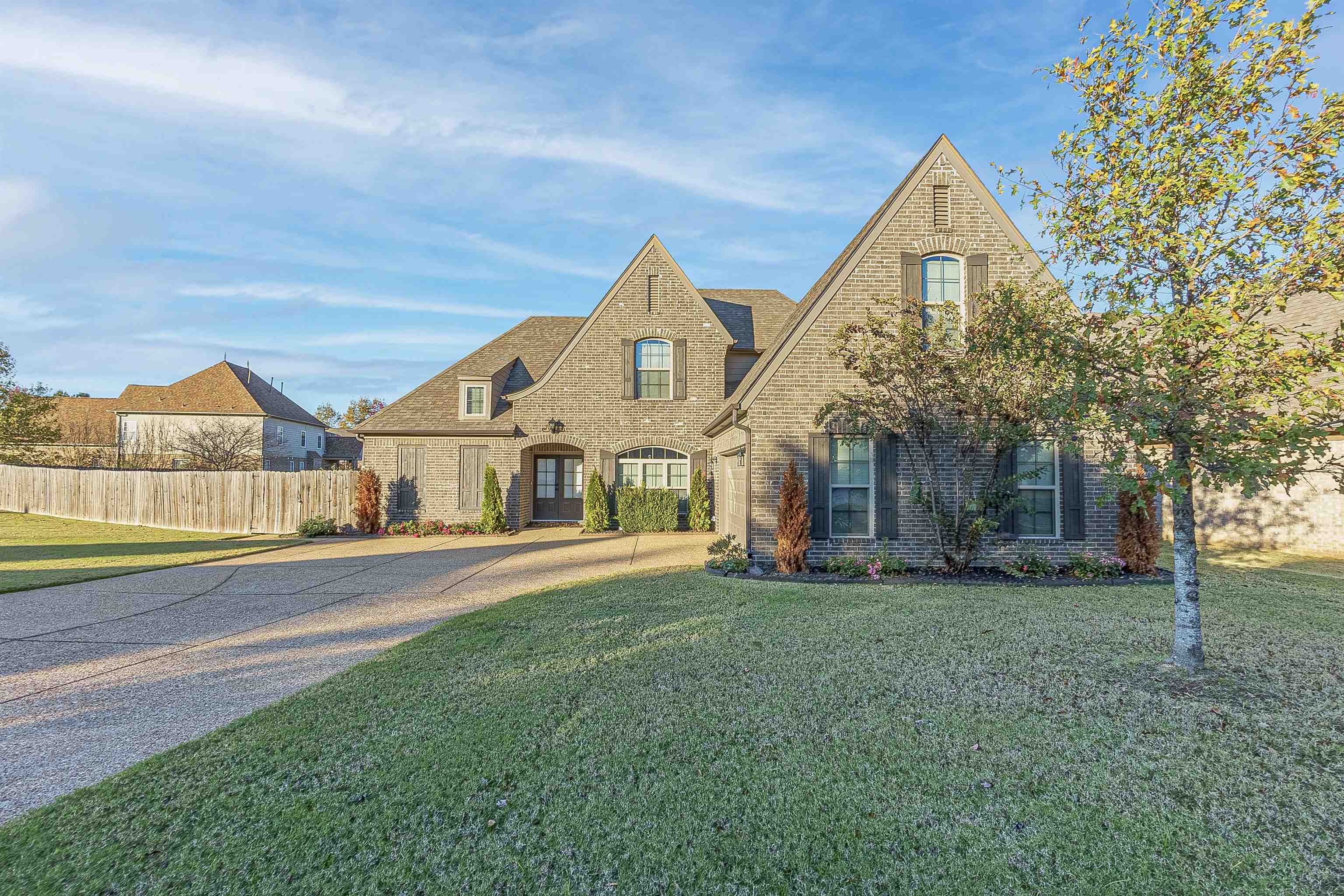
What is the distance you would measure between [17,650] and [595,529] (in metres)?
11.5

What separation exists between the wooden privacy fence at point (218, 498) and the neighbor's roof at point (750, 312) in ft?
40.3

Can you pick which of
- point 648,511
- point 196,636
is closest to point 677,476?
point 648,511

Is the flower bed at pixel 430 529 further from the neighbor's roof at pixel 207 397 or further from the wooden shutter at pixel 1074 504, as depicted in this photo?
the neighbor's roof at pixel 207 397

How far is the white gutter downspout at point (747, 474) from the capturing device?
10062mm

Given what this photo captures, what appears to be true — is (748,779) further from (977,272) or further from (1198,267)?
(977,272)

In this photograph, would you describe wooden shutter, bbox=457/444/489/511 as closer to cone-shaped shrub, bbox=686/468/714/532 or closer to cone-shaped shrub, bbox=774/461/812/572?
cone-shaped shrub, bbox=686/468/714/532

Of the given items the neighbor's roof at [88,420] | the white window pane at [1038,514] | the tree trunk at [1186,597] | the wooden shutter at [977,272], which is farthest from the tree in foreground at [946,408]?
the neighbor's roof at [88,420]

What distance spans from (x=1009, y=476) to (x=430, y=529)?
1429 cm

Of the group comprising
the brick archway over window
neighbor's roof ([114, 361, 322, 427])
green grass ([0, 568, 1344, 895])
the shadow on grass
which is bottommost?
the shadow on grass

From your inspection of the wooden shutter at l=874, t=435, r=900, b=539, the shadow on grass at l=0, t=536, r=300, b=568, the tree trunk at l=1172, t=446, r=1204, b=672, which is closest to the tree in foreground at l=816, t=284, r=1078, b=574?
the wooden shutter at l=874, t=435, r=900, b=539

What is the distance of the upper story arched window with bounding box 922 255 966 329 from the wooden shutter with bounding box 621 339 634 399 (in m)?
9.04

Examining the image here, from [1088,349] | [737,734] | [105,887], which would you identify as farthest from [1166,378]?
[105,887]

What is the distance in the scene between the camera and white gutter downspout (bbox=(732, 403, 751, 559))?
10062 millimetres

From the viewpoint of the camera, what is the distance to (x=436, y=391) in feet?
60.4
